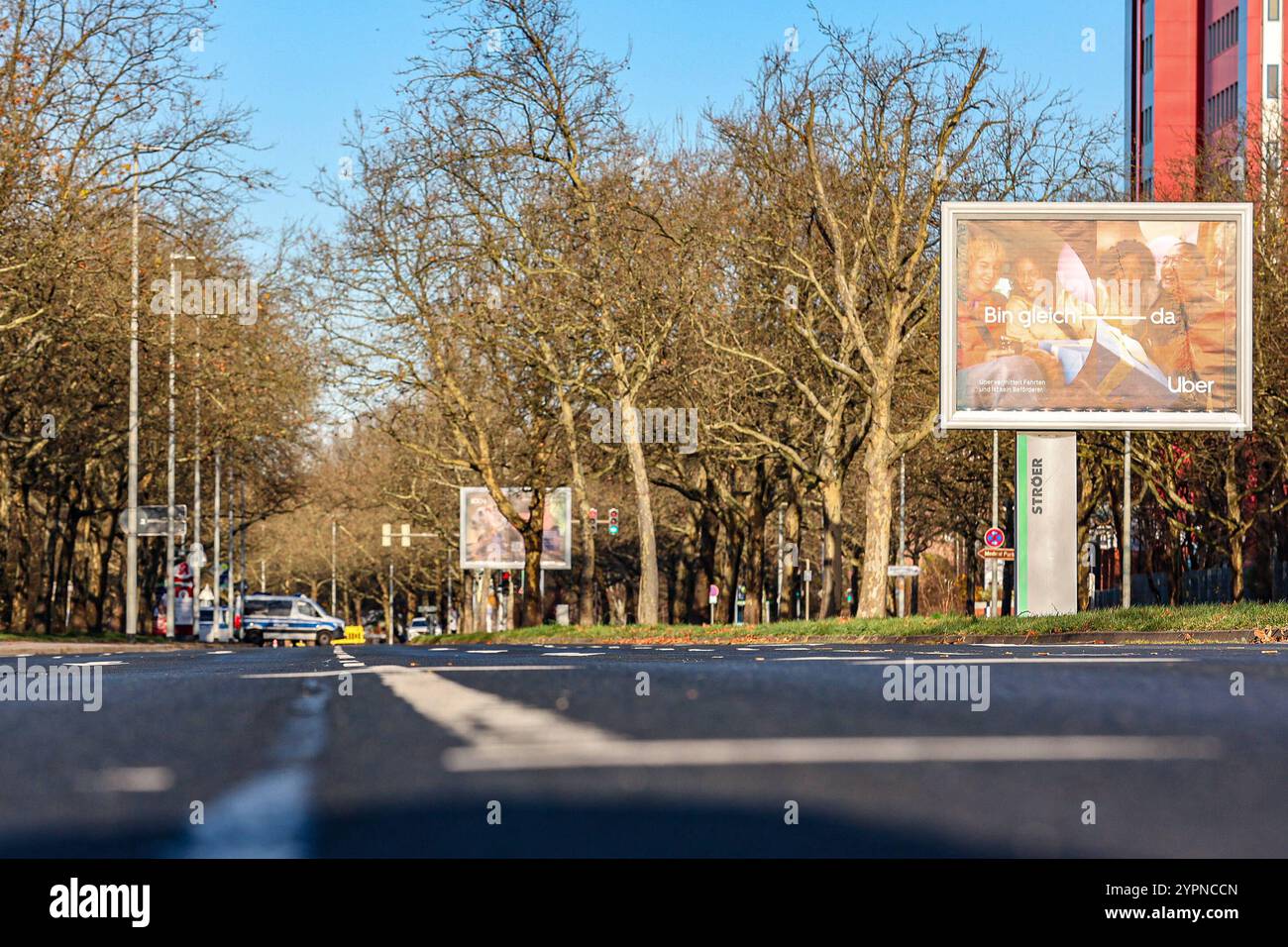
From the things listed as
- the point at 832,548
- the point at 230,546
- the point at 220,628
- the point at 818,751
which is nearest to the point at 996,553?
the point at 832,548

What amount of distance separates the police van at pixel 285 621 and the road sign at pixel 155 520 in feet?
76.5

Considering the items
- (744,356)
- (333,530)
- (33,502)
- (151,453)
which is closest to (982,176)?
(744,356)

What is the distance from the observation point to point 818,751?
5148mm

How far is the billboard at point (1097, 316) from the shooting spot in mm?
32562

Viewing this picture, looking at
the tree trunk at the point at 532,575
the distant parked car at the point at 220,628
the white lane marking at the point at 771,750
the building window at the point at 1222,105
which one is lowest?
the distant parked car at the point at 220,628

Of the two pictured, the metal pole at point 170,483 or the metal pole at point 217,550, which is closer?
the metal pole at point 170,483

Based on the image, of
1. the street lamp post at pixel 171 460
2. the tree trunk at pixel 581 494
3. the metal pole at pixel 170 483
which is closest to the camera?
the street lamp post at pixel 171 460

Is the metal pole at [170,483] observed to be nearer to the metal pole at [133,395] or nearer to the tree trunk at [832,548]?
the metal pole at [133,395]

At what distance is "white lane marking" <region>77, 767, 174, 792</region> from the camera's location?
4906mm

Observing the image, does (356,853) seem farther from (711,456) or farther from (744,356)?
(711,456)

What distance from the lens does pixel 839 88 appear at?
3906cm

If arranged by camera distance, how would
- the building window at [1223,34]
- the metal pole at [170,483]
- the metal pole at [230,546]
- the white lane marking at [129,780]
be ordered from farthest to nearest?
the building window at [1223,34]
the metal pole at [230,546]
the metal pole at [170,483]
the white lane marking at [129,780]

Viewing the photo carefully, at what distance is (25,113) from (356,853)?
32852mm

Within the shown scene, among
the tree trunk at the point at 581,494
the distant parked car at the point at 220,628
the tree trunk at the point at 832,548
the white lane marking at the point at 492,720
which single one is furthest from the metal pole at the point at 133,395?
the white lane marking at the point at 492,720
